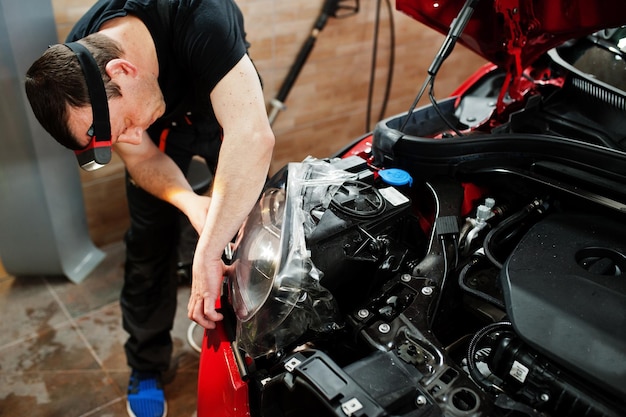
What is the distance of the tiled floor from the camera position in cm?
204

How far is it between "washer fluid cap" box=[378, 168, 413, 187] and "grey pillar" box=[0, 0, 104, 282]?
1.49 meters

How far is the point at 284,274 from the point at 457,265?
0.43 meters

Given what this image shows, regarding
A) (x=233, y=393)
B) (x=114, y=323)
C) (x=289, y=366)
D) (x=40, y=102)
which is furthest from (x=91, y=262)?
(x=289, y=366)

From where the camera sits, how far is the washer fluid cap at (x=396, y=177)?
1.40 meters

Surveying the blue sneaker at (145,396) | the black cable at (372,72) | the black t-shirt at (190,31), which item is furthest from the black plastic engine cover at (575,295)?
the black cable at (372,72)

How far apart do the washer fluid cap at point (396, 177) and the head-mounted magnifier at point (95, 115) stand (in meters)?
0.68

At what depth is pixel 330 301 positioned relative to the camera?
1.18 metres

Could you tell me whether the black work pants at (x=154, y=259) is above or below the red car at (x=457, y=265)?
below

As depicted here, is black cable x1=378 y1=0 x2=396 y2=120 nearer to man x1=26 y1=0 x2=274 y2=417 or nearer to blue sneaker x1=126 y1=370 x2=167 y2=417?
man x1=26 y1=0 x2=274 y2=417

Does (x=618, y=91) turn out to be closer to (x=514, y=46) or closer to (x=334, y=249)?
(x=514, y=46)

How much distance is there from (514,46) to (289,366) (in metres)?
1.12

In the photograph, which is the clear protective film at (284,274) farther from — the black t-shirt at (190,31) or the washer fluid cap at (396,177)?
the black t-shirt at (190,31)

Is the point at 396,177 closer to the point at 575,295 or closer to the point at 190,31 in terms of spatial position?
the point at 575,295

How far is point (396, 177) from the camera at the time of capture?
1414 mm
